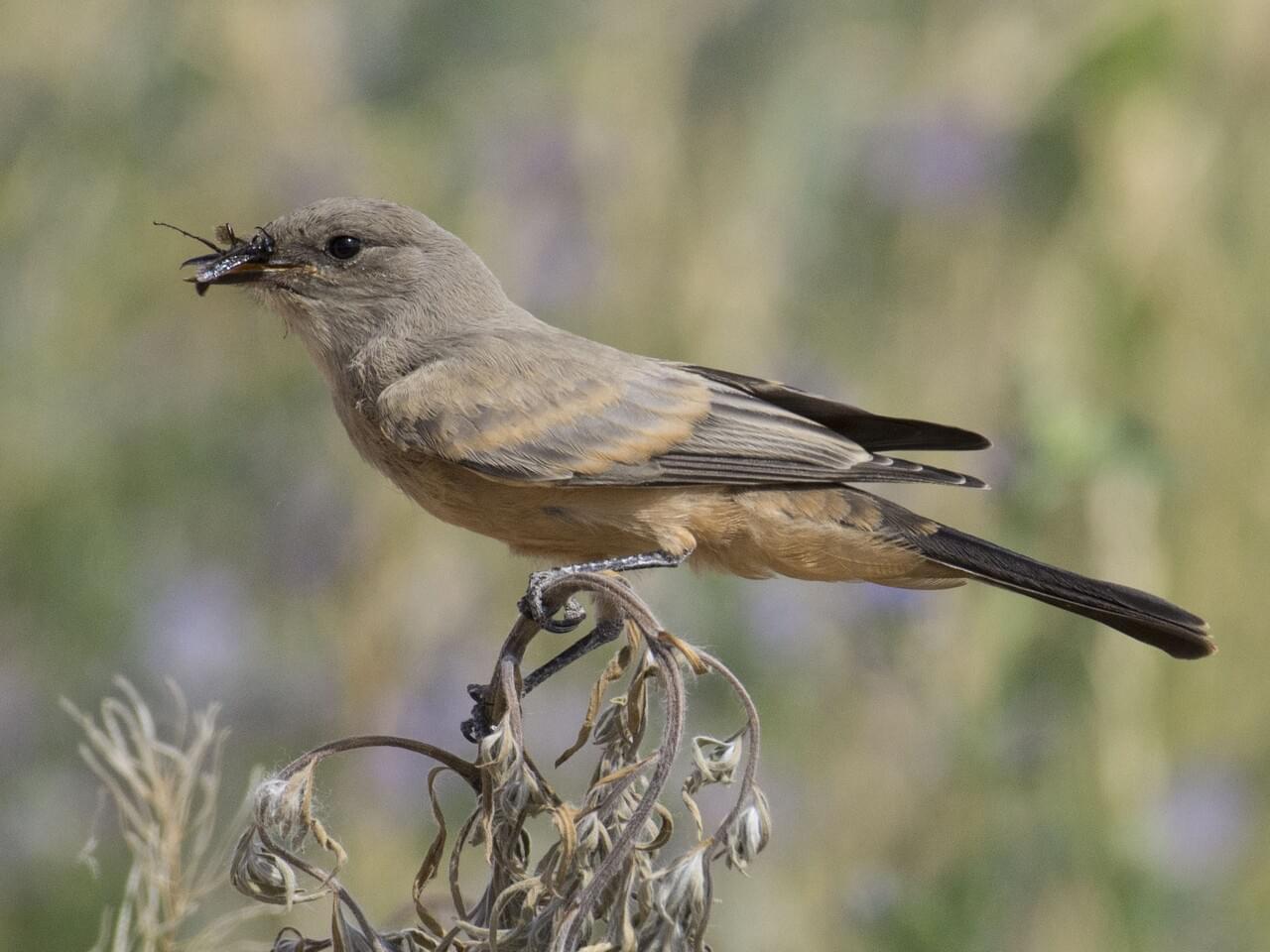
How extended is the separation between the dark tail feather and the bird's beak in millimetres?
1897

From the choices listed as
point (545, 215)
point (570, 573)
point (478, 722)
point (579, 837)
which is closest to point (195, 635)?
point (545, 215)

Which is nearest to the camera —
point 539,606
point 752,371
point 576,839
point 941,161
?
point 576,839

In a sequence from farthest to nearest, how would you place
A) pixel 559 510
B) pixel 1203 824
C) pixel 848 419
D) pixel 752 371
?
pixel 752 371, pixel 1203 824, pixel 848 419, pixel 559 510

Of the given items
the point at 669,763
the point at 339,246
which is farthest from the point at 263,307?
the point at 669,763

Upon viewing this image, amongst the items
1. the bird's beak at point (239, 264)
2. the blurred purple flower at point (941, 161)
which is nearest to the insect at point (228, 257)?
the bird's beak at point (239, 264)

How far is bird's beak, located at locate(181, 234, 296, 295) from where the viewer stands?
14.0 feet

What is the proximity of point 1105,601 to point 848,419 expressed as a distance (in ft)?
2.69

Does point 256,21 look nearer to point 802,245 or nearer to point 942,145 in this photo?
point 802,245

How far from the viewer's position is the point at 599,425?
13.4ft

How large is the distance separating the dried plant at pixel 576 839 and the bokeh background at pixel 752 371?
5.62 ft

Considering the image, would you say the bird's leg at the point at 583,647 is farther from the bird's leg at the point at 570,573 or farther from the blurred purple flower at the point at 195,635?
the blurred purple flower at the point at 195,635

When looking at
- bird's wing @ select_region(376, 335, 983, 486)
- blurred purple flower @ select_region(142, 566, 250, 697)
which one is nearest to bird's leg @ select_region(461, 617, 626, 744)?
bird's wing @ select_region(376, 335, 983, 486)

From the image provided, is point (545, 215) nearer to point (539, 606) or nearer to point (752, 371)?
point (752, 371)

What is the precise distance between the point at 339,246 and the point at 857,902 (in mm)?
2099
